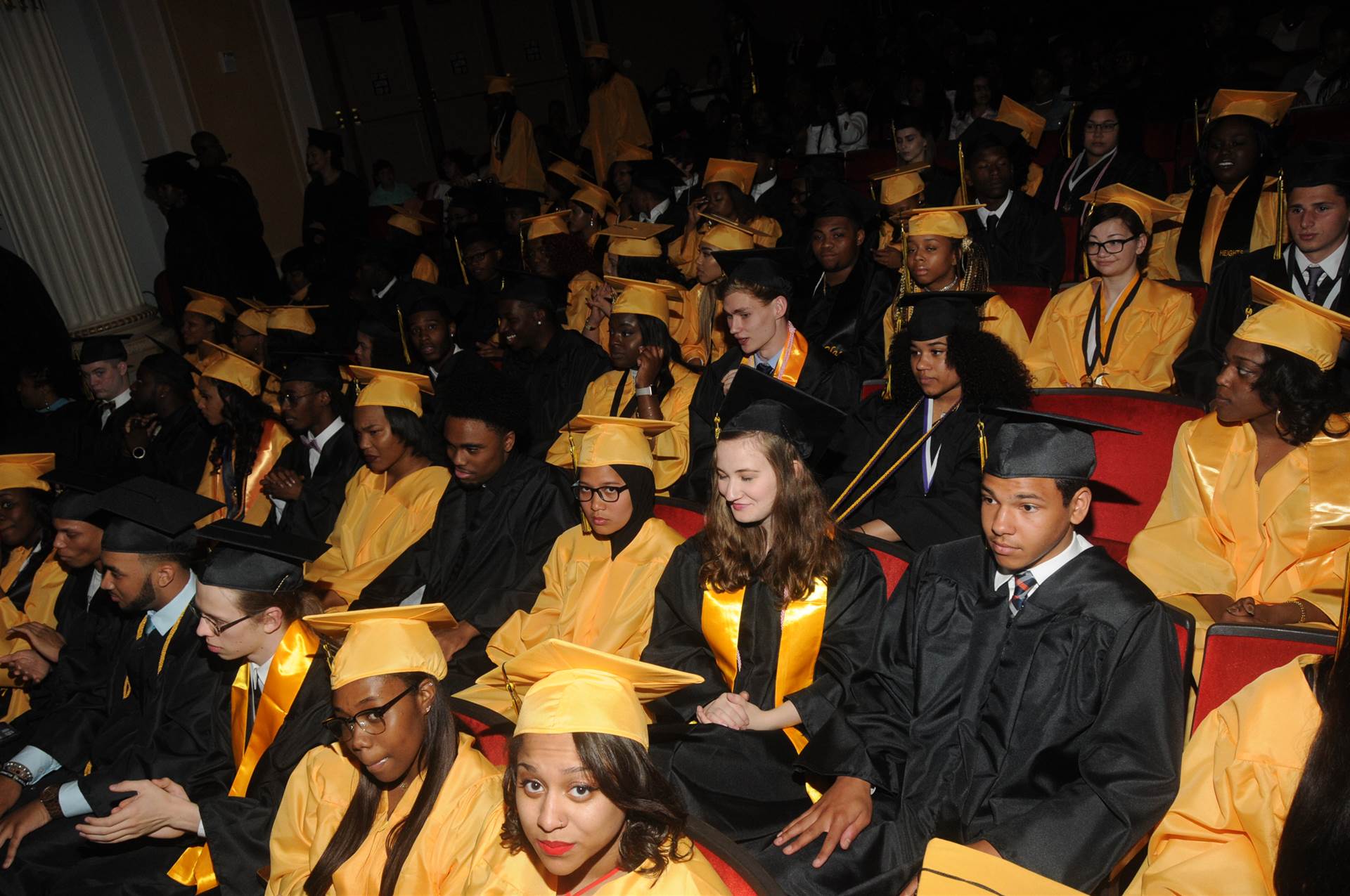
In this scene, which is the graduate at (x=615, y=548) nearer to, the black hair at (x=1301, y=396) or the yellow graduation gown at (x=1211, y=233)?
the black hair at (x=1301, y=396)

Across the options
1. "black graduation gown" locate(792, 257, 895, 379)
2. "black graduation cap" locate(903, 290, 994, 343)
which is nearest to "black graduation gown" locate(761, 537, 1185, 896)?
"black graduation cap" locate(903, 290, 994, 343)

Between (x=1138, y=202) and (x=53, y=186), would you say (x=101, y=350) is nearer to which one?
(x=53, y=186)

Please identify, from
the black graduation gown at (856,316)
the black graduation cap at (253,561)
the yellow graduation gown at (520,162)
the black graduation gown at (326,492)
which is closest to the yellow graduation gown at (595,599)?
the black graduation cap at (253,561)

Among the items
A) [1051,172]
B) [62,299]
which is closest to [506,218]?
[62,299]

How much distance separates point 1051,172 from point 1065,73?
388 centimetres

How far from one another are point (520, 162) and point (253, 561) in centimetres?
916

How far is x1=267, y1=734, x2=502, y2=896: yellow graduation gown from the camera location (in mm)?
2234

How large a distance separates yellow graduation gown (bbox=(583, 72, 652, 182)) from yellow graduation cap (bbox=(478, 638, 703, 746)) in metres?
10.0

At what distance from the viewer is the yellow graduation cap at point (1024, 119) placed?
7.87 m

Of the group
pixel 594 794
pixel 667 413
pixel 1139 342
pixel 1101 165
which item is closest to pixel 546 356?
pixel 667 413

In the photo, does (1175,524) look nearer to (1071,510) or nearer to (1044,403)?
(1044,403)

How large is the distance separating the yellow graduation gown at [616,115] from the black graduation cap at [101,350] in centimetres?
653

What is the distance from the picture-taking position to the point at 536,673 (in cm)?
214

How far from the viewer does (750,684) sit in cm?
284
